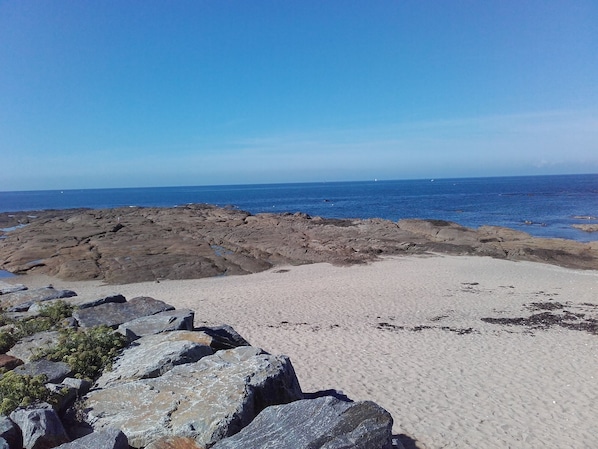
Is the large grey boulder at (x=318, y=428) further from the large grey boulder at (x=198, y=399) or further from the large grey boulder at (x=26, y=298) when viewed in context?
the large grey boulder at (x=26, y=298)

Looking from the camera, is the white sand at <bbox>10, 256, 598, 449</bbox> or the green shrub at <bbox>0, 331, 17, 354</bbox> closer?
the green shrub at <bbox>0, 331, 17, 354</bbox>

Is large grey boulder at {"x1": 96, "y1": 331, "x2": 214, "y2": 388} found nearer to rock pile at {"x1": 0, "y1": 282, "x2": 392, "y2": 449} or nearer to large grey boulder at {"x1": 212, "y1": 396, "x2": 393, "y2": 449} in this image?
rock pile at {"x1": 0, "y1": 282, "x2": 392, "y2": 449}

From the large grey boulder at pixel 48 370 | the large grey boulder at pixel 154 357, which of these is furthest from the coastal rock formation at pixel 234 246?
the large grey boulder at pixel 48 370

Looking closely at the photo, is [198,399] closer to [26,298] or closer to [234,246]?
[26,298]

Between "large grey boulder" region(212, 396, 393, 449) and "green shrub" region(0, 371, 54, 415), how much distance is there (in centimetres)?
238

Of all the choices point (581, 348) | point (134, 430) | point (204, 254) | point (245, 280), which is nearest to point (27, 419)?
point (134, 430)

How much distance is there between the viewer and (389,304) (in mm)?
17281

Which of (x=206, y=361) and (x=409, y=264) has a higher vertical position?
A: (x=206, y=361)

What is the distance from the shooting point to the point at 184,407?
18.6 ft

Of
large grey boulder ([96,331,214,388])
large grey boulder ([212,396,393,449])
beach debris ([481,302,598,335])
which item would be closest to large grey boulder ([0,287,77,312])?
large grey boulder ([96,331,214,388])

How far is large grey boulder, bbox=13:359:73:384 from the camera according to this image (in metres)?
6.48

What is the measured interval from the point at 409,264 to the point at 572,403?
58.0ft

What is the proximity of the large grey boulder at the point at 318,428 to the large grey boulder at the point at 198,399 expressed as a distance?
313mm

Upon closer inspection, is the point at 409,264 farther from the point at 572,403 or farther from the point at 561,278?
the point at 572,403
